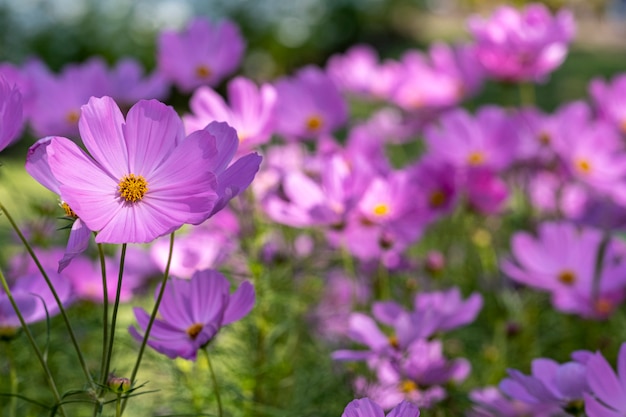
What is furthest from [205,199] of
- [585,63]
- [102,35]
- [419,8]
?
[419,8]

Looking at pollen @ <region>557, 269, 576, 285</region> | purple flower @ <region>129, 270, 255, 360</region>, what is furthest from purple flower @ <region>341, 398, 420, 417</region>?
pollen @ <region>557, 269, 576, 285</region>

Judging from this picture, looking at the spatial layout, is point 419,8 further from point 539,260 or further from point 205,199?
point 205,199

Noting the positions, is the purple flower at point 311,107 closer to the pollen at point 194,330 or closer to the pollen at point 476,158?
the pollen at point 476,158

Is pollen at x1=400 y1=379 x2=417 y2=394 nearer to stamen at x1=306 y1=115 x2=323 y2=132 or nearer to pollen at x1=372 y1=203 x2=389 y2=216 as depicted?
pollen at x1=372 y1=203 x2=389 y2=216

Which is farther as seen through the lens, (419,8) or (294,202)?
(419,8)

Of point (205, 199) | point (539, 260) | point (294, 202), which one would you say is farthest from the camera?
point (539, 260)

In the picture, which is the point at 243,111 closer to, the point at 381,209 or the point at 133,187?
the point at 381,209

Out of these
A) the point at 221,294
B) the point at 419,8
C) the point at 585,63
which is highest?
the point at 221,294
